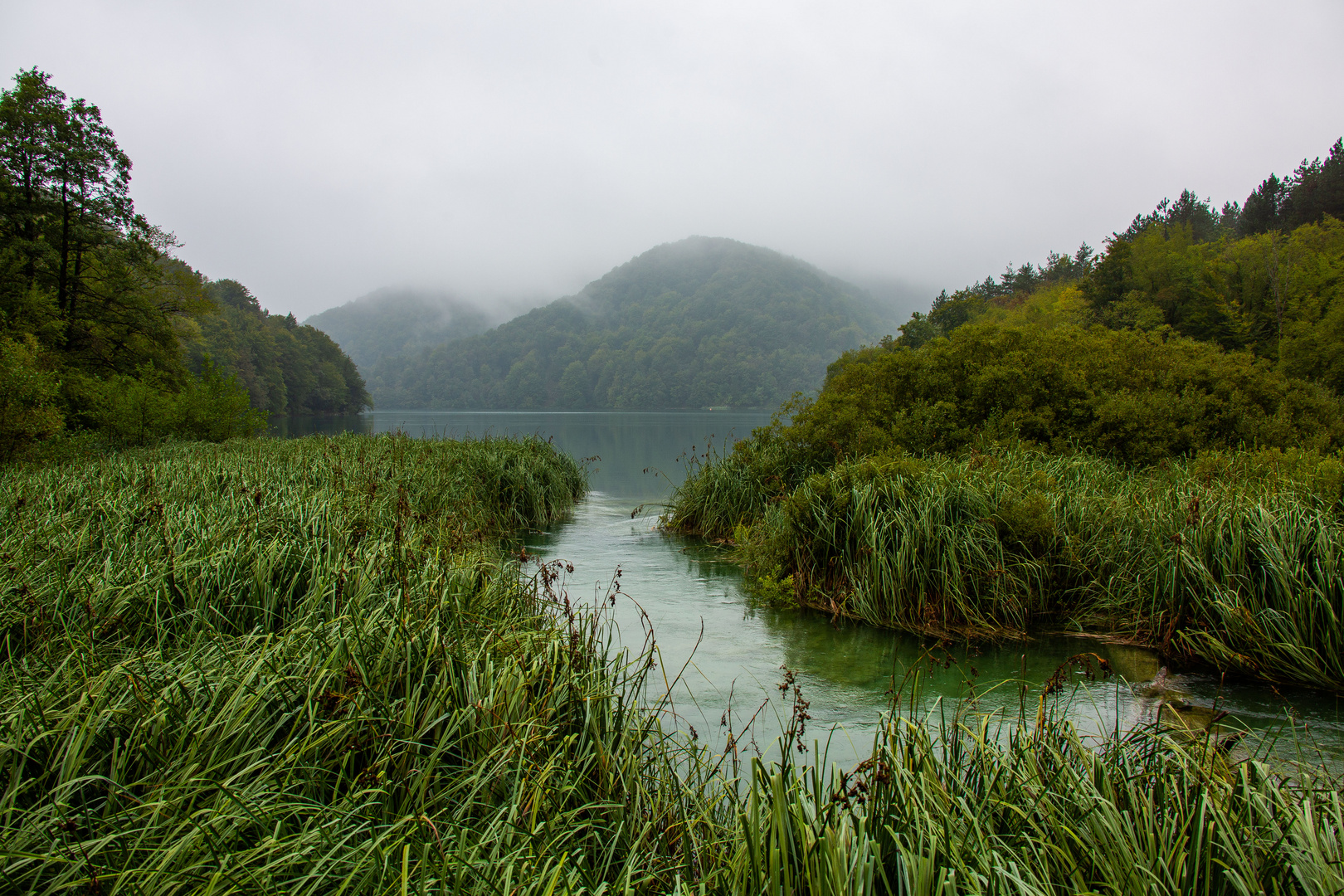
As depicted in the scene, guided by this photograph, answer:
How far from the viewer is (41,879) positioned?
1940 millimetres

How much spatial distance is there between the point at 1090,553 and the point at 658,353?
12394 centimetres

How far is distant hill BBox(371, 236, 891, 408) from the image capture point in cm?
11812

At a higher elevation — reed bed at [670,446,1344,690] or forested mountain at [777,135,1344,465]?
forested mountain at [777,135,1344,465]

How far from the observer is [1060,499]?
268 inches

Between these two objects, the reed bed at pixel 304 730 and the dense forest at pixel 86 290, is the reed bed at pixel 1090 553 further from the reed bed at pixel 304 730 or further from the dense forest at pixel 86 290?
the dense forest at pixel 86 290

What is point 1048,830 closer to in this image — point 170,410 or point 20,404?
point 20,404

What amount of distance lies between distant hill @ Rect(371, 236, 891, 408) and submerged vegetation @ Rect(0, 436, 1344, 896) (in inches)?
3967

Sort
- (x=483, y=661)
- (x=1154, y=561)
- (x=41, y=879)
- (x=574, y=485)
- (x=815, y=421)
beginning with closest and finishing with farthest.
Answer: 1. (x=41, y=879)
2. (x=483, y=661)
3. (x=1154, y=561)
4. (x=815, y=421)
5. (x=574, y=485)

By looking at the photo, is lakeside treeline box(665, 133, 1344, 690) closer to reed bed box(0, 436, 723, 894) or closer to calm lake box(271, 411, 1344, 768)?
calm lake box(271, 411, 1344, 768)

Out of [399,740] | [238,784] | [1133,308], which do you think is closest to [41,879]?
[238,784]

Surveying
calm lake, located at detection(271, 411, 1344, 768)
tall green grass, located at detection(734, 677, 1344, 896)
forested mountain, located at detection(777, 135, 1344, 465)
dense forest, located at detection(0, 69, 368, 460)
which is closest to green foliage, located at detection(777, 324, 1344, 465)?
forested mountain, located at detection(777, 135, 1344, 465)

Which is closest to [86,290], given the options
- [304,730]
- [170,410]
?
[170,410]

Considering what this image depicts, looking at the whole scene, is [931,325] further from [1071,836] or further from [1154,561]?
[1071,836]

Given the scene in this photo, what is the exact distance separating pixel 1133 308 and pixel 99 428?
39.9 metres
